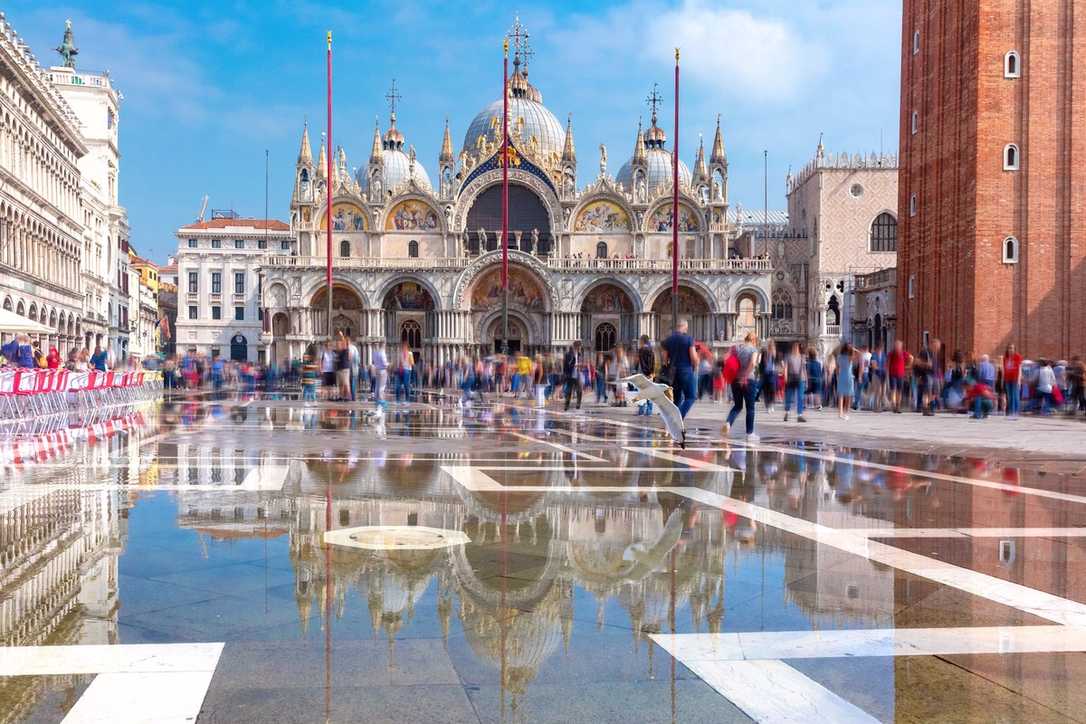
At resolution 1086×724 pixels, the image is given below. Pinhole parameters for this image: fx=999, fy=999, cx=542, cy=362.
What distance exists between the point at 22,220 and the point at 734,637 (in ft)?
131

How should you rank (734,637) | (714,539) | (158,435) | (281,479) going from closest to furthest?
(734,637)
(714,539)
(281,479)
(158,435)

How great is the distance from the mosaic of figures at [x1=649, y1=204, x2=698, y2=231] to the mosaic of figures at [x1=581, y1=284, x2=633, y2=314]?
14.4 ft

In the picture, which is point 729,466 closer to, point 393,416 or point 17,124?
point 393,416

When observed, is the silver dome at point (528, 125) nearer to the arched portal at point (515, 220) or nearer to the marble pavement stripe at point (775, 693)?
the arched portal at point (515, 220)

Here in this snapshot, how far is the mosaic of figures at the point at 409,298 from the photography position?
192ft

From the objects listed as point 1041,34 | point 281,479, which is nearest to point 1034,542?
point 281,479

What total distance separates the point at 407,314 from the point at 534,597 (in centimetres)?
5491

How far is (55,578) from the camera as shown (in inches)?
191

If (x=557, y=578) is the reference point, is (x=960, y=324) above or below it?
above

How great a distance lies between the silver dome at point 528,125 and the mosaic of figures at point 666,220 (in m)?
8.78

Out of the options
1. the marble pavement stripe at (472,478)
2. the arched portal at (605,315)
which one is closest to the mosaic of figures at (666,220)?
the arched portal at (605,315)

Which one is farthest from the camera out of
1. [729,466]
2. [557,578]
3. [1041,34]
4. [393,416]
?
[1041,34]

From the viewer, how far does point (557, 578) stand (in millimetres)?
5023

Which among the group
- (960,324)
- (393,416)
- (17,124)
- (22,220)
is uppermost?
(17,124)
